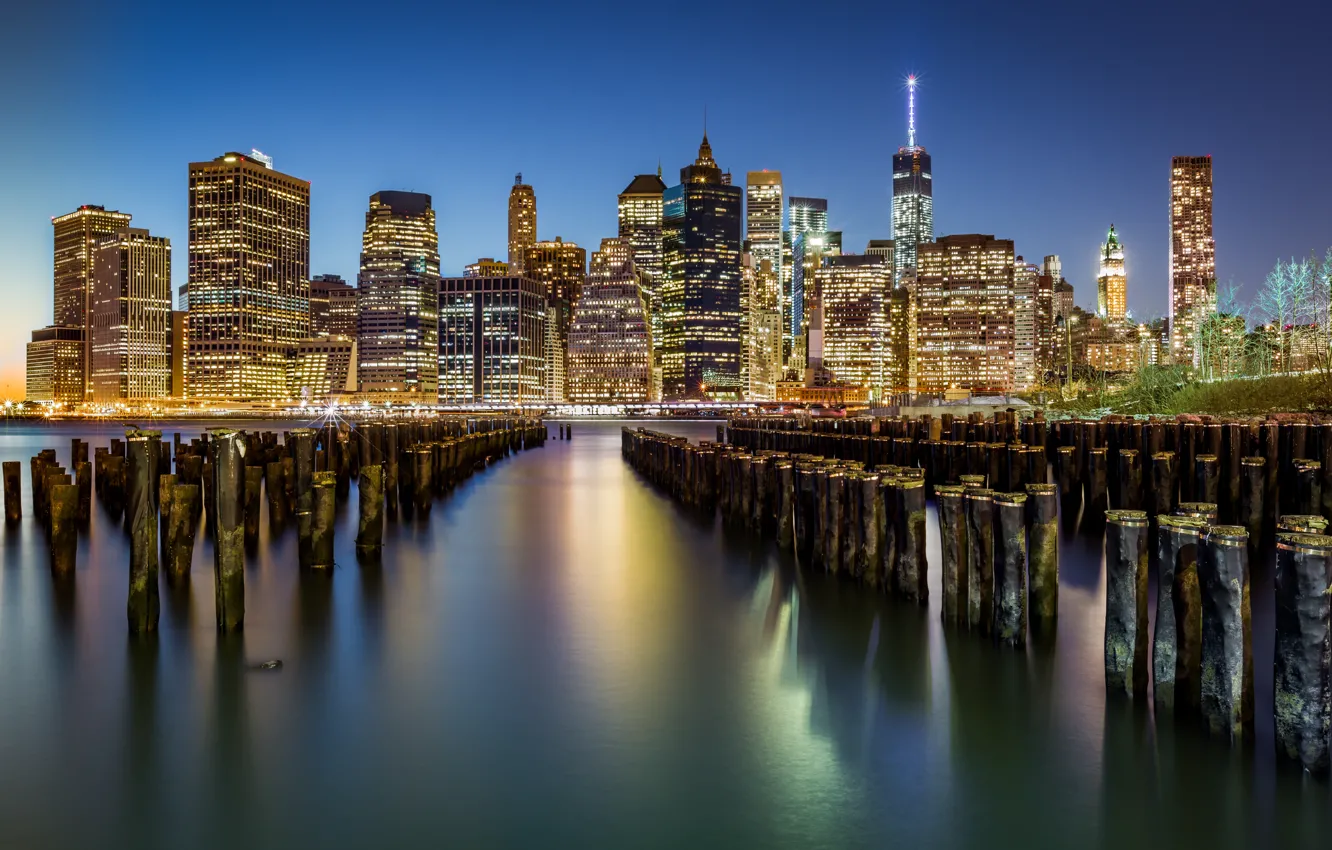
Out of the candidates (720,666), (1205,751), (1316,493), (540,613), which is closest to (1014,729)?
(1205,751)

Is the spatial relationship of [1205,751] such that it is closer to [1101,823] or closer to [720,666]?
[1101,823]

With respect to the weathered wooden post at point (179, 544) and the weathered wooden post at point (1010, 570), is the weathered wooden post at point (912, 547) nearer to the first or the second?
the weathered wooden post at point (1010, 570)

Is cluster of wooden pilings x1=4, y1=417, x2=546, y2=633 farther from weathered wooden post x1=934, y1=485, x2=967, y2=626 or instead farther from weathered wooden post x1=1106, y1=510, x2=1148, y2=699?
weathered wooden post x1=1106, y1=510, x2=1148, y2=699

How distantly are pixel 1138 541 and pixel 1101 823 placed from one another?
228cm

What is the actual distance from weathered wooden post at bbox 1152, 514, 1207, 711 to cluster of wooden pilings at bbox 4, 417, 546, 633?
846 cm

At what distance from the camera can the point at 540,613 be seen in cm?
1088

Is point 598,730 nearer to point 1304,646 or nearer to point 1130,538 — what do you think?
point 1130,538

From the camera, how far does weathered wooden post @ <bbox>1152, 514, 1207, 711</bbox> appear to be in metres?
6.09

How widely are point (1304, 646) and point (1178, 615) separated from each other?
903 millimetres

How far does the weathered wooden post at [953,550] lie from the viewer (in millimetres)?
8266

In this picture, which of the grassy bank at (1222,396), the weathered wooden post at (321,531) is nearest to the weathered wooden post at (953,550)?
the weathered wooden post at (321,531)

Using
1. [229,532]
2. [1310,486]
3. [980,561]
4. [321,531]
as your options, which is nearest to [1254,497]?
[1310,486]

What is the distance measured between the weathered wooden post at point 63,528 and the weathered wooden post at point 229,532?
14.0ft

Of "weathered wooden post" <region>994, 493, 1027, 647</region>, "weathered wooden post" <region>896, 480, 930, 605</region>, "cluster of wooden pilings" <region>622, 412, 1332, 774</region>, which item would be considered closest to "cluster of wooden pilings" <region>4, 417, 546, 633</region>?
"cluster of wooden pilings" <region>622, 412, 1332, 774</region>
